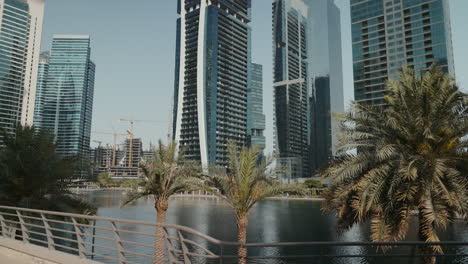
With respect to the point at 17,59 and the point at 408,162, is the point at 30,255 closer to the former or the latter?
the point at 408,162

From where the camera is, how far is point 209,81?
155750mm

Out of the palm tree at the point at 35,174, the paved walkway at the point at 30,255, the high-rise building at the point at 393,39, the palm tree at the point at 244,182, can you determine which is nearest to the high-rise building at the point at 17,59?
the high-rise building at the point at 393,39

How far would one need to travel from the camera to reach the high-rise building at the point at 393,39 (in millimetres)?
114500

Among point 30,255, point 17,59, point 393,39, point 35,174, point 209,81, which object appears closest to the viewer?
point 30,255

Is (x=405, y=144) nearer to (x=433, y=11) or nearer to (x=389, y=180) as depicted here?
(x=389, y=180)

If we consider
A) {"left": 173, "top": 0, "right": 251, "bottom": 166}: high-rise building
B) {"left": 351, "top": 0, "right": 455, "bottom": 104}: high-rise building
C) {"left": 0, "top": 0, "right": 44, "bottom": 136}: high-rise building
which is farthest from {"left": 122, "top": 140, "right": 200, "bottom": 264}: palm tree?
{"left": 0, "top": 0, "right": 44, "bottom": 136}: high-rise building

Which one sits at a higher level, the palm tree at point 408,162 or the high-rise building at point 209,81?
the high-rise building at point 209,81

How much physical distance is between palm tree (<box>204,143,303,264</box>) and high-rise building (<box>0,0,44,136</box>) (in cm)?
16547

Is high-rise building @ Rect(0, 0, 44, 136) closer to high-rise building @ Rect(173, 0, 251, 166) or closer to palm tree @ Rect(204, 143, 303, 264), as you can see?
high-rise building @ Rect(173, 0, 251, 166)

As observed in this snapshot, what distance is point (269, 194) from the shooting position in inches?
662

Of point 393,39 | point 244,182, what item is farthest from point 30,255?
point 393,39

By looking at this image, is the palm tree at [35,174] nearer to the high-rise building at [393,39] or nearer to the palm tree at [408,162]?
the palm tree at [408,162]

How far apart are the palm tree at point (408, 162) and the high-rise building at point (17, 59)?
172m

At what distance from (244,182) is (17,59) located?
183 m
